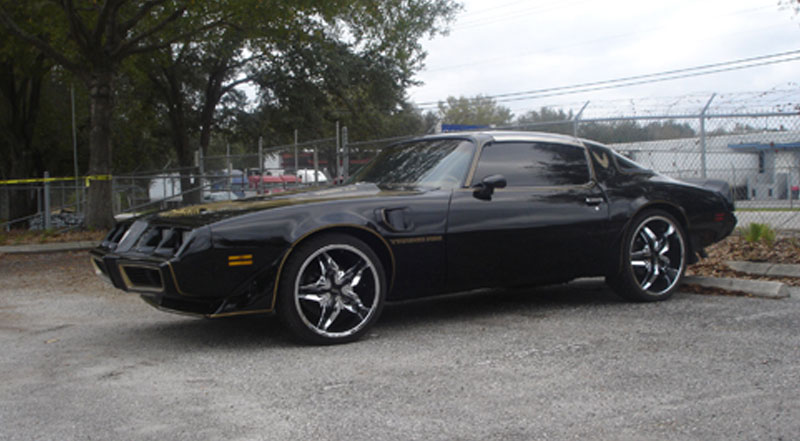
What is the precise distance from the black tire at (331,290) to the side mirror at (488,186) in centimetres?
98

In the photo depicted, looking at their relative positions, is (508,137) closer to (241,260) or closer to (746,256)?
(241,260)

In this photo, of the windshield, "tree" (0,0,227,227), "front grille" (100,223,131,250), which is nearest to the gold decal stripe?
"front grille" (100,223,131,250)

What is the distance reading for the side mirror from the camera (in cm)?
526

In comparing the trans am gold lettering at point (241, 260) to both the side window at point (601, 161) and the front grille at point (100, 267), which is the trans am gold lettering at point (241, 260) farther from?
the side window at point (601, 161)

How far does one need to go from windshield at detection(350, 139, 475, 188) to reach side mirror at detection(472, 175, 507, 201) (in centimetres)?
13

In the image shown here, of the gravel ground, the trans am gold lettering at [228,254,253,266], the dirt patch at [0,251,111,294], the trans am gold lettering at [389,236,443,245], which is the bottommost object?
the gravel ground

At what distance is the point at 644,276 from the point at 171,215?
3.64 metres

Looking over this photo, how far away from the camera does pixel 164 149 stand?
40281mm

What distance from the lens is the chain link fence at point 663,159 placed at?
414 inches

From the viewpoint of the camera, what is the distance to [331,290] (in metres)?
4.69

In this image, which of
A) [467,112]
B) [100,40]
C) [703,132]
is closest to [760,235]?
[703,132]

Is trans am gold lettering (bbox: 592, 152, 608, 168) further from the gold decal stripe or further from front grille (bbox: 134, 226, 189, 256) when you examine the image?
front grille (bbox: 134, 226, 189, 256)

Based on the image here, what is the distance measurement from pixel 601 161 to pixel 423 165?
1.52 meters

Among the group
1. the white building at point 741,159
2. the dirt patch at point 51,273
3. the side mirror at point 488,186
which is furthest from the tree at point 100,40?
the side mirror at point 488,186
